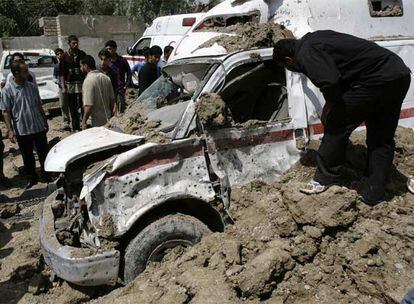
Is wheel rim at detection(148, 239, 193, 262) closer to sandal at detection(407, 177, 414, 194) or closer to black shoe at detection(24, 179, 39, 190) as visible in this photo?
sandal at detection(407, 177, 414, 194)

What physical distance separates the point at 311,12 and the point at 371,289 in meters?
2.81

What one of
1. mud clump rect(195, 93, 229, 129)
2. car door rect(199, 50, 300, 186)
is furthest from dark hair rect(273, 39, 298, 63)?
mud clump rect(195, 93, 229, 129)

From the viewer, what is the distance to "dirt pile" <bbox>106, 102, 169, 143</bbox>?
3816 millimetres

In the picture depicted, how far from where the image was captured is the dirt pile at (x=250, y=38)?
4262mm

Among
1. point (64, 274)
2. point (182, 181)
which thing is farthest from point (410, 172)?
point (64, 274)

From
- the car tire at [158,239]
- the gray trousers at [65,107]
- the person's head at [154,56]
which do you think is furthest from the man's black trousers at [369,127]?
the gray trousers at [65,107]

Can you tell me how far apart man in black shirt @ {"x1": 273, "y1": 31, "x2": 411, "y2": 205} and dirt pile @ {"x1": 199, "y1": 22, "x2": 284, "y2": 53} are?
1.80 feet

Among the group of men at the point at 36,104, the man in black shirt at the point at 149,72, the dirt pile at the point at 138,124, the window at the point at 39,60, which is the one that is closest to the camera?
the dirt pile at the point at 138,124

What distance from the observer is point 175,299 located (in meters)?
3.11

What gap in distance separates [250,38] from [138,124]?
1385mm

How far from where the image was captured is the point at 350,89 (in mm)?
3639

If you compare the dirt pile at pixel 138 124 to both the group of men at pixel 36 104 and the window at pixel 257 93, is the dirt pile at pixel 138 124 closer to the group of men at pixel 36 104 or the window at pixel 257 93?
the window at pixel 257 93

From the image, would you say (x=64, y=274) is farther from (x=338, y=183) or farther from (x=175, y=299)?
(x=338, y=183)

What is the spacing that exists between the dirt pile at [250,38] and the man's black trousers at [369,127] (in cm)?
107
